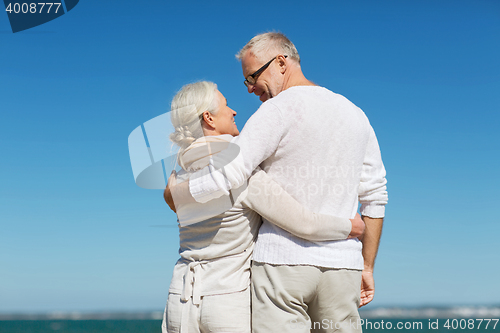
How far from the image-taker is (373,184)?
2.48 meters

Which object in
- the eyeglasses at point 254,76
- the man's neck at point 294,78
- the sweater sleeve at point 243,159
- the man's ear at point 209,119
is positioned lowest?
the sweater sleeve at point 243,159

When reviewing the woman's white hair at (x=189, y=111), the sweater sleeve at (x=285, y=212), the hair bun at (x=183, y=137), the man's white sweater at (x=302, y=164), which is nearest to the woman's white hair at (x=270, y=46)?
the woman's white hair at (x=189, y=111)

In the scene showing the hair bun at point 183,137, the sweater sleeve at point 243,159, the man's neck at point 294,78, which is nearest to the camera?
the sweater sleeve at point 243,159

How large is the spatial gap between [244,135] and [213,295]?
75 centimetres

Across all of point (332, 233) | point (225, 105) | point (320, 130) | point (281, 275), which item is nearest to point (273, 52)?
point (225, 105)

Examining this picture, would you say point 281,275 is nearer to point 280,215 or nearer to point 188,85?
point 280,215

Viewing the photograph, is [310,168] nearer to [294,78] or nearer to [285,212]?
[285,212]

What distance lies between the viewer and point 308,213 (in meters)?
1.94

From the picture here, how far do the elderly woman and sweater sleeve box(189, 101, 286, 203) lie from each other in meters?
0.09

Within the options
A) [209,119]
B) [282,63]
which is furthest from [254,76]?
[209,119]

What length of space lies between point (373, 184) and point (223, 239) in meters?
0.99

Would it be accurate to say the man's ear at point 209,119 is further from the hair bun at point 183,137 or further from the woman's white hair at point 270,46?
the woman's white hair at point 270,46

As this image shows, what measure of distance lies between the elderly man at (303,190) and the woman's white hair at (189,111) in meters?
0.37

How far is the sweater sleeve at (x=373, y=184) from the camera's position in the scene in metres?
2.44
